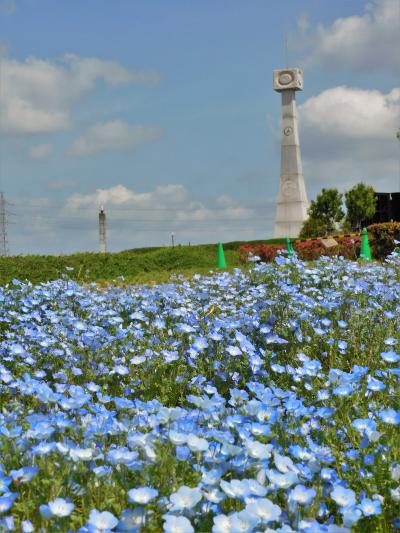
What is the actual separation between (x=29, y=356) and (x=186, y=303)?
5.95 feet

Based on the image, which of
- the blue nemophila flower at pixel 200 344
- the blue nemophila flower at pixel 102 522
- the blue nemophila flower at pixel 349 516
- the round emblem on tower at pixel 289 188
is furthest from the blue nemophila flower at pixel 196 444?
the round emblem on tower at pixel 289 188

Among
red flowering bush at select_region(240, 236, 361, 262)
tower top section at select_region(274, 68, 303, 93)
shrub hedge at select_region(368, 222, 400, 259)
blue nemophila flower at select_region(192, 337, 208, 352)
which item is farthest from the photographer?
tower top section at select_region(274, 68, 303, 93)

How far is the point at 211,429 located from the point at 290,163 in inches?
1394

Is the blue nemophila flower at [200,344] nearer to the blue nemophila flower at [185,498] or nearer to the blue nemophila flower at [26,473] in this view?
the blue nemophila flower at [26,473]

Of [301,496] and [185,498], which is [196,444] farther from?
[301,496]

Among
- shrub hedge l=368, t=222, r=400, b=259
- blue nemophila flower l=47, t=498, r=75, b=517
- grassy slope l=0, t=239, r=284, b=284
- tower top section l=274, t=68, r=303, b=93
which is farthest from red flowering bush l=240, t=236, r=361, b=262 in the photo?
tower top section l=274, t=68, r=303, b=93

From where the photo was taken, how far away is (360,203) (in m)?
33.9

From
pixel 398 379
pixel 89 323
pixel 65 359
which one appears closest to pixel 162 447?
pixel 398 379

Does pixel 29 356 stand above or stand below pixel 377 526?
above

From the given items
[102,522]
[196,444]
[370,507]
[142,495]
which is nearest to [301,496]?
[370,507]

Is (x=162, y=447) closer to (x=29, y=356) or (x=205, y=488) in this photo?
(x=205, y=488)

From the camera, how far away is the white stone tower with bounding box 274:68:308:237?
36812 millimetres

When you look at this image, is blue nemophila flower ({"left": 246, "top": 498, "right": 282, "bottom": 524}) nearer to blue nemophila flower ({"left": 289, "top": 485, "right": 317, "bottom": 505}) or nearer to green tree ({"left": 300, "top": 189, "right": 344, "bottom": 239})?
blue nemophila flower ({"left": 289, "top": 485, "right": 317, "bottom": 505})

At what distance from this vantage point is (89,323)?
5879 millimetres
